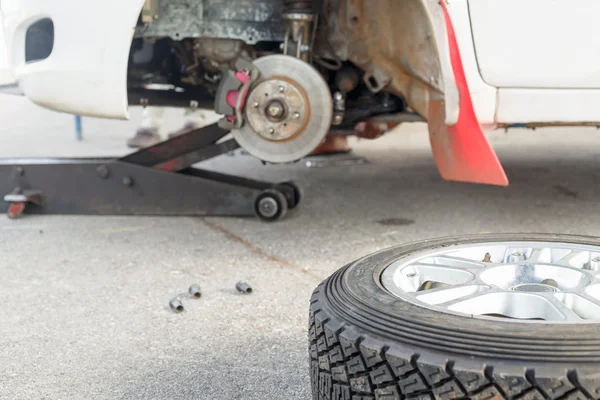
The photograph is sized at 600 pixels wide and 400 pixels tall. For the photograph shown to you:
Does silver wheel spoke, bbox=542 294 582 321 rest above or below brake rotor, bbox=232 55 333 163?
below

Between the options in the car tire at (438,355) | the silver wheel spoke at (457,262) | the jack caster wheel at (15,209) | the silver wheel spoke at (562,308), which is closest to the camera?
the car tire at (438,355)

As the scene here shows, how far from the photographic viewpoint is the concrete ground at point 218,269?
1797 mm

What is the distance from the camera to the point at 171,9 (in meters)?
2.94

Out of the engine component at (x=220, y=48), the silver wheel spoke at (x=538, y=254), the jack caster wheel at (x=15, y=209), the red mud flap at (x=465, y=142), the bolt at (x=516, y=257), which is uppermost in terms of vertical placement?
the engine component at (x=220, y=48)

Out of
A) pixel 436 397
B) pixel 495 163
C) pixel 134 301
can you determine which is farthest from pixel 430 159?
pixel 436 397

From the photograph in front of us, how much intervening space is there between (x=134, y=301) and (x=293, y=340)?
65cm

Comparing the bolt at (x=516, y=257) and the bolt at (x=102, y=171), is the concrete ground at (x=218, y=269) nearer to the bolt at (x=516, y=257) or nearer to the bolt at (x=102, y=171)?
the bolt at (x=102, y=171)

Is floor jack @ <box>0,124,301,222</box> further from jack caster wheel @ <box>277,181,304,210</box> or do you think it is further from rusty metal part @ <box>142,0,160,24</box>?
rusty metal part @ <box>142,0,160,24</box>

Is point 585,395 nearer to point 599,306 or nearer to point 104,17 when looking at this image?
point 599,306

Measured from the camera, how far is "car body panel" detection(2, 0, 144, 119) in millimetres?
2578

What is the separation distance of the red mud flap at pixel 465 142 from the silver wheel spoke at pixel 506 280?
28.3 inches

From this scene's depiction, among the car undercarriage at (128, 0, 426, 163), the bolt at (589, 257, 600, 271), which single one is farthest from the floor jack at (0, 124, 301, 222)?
the bolt at (589, 257, 600, 271)

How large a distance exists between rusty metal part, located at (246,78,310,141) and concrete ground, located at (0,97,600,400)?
499mm

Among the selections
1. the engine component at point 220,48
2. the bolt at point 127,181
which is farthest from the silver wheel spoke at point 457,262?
the bolt at point 127,181
